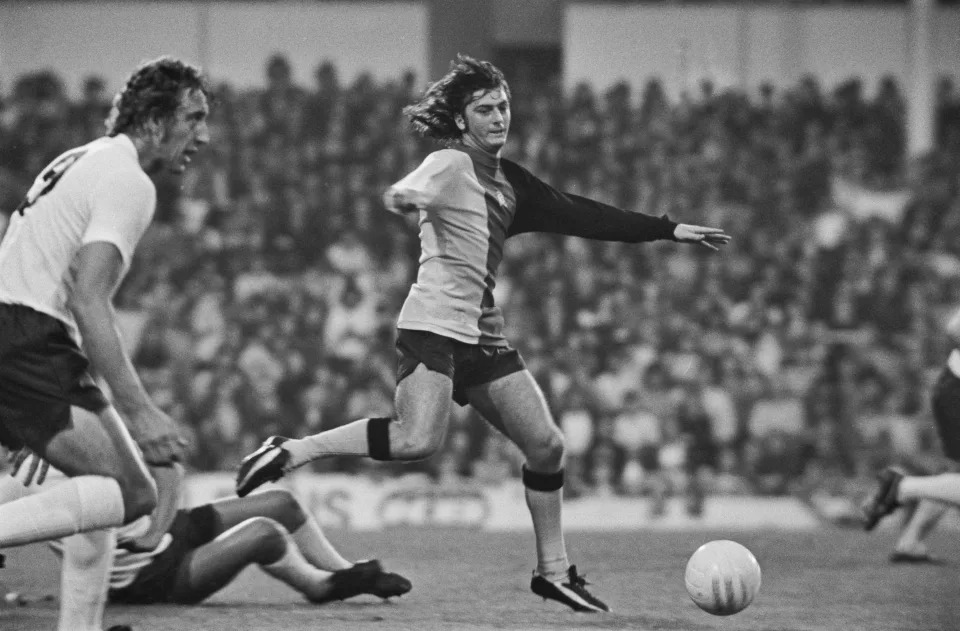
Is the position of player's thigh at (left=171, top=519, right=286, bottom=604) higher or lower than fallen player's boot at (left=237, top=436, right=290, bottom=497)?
lower

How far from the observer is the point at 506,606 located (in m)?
5.74

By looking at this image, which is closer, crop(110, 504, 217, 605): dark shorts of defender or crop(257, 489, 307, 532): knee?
crop(110, 504, 217, 605): dark shorts of defender

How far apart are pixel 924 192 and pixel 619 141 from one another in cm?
358

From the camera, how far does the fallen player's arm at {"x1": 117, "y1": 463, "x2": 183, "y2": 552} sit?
14.4 feet

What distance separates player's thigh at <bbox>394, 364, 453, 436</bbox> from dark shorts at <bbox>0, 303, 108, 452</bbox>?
4.80ft

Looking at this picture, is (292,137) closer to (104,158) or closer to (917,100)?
(917,100)

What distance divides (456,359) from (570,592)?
110cm

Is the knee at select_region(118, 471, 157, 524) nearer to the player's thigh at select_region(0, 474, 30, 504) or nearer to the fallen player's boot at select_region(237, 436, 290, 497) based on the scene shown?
the fallen player's boot at select_region(237, 436, 290, 497)

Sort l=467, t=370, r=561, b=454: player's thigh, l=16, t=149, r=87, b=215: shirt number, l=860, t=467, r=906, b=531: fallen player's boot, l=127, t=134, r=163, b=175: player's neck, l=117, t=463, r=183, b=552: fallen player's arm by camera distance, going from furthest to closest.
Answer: l=860, t=467, r=906, b=531: fallen player's boot < l=467, t=370, r=561, b=454: player's thigh < l=117, t=463, r=183, b=552: fallen player's arm < l=127, t=134, r=163, b=175: player's neck < l=16, t=149, r=87, b=215: shirt number

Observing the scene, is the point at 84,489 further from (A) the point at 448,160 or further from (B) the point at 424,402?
(A) the point at 448,160

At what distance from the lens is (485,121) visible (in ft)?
Result: 17.8

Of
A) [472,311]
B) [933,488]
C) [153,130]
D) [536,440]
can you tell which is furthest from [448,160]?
[933,488]

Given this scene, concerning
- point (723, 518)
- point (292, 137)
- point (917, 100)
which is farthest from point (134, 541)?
point (917, 100)

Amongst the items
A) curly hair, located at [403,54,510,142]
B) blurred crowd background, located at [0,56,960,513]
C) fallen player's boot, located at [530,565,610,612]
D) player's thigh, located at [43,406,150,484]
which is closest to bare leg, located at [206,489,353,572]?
fallen player's boot, located at [530,565,610,612]
